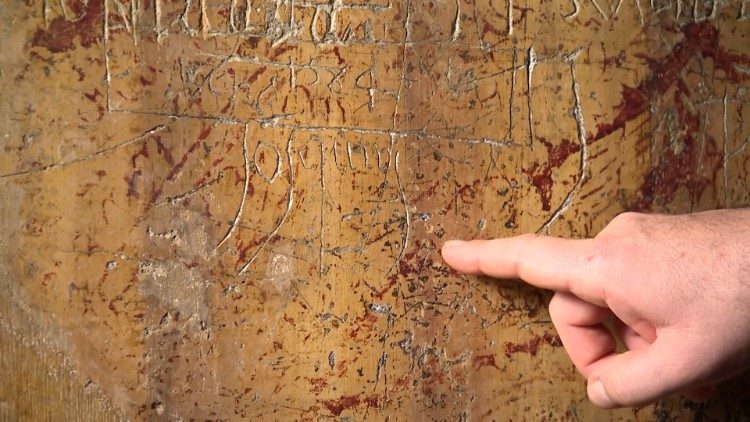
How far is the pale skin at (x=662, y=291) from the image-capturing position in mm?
1146

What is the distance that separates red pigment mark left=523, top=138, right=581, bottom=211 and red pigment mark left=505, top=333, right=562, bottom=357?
1.14 feet

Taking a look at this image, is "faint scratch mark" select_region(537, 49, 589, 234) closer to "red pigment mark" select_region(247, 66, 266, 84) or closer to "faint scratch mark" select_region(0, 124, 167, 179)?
"red pigment mark" select_region(247, 66, 266, 84)

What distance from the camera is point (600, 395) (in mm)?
1320

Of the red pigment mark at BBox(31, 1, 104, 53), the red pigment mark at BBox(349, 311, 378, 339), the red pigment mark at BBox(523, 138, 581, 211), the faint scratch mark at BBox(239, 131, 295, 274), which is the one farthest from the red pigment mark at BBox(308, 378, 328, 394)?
the red pigment mark at BBox(31, 1, 104, 53)

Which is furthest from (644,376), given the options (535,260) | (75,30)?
(75,30)

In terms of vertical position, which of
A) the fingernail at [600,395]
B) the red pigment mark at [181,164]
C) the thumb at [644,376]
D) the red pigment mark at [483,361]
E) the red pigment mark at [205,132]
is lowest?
the red pigment mark at [483,361]

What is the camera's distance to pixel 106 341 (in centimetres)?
155

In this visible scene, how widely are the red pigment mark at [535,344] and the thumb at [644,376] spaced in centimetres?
34

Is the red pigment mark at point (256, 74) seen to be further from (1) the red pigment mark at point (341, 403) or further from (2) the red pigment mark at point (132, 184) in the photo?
(1) the red pigment mark at point (341, 403)

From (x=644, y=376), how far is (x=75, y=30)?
151 centimetres

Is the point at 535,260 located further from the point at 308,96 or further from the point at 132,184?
the point at 132,184

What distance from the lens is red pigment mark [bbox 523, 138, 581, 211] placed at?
1.65 m

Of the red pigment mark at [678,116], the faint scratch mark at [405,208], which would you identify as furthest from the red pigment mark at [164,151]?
the red pigment mark at [678,116]

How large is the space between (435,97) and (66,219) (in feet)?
3.22
